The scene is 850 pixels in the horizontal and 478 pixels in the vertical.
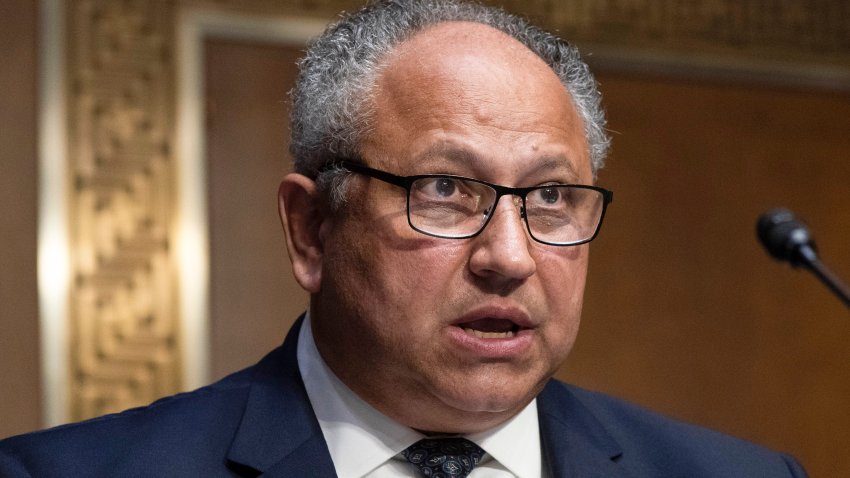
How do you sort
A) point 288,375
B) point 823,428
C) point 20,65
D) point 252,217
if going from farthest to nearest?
point 823,428 → point 252,217 → point 20,65 → point 288,375

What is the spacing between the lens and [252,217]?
351cm

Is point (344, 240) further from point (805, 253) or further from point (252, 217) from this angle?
point (252, 217)

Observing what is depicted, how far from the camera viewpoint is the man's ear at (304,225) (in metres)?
2.09

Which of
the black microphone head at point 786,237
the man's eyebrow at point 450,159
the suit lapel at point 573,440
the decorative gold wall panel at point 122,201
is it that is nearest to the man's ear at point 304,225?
the man's eyebrow at point 450,159

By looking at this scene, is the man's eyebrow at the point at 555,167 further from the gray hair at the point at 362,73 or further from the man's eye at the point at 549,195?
the gray hair at the point at 362,73

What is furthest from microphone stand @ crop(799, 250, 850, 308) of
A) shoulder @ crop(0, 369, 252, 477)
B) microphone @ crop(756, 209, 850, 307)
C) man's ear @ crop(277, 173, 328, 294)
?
shoulder @ crop(0, 369, 252, 477)

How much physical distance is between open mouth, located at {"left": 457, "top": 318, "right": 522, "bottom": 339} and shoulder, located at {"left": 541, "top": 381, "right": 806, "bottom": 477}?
33 centimetres

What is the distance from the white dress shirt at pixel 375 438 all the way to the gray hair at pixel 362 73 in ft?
1.06

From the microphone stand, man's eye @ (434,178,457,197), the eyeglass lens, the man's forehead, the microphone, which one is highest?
the man's forehead

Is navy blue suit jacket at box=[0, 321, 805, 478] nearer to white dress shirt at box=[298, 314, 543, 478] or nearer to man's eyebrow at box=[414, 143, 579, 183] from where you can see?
white dress shirt at box=[298, 314, 543, 478]

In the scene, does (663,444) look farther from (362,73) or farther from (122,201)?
(122,201)

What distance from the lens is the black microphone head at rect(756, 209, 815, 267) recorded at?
6.36 ft

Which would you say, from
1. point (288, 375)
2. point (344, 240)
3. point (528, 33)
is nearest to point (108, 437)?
point (288, 375)

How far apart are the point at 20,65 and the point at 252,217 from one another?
0.75 metres
